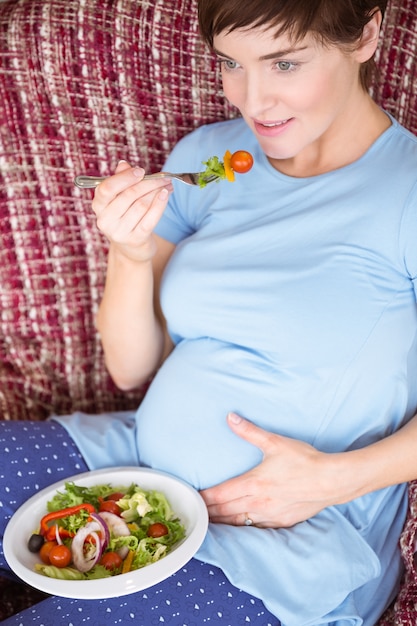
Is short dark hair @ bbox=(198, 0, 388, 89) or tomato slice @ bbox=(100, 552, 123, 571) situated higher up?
short dark hair @ bbox=(198, 0, 388, 89)

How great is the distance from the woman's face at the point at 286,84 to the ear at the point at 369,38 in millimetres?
15

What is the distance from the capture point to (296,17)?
1163mm

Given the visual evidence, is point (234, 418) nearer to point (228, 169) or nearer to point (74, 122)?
point (228, 169)

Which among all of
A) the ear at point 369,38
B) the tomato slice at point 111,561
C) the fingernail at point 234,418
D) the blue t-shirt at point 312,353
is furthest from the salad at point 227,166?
the tomato slice at point 111,561

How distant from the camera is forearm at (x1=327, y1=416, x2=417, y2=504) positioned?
4.20 ft

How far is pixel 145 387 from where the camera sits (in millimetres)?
1773

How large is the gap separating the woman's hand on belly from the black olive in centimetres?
30

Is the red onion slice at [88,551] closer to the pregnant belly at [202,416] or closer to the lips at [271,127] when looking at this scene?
the pregnant belly at [202,416]

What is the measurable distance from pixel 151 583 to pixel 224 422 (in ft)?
1.06

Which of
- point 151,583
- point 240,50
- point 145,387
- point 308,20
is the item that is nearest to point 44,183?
point 145,387

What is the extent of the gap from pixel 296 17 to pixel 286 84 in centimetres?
11

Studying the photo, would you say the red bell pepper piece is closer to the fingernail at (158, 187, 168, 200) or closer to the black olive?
the black olive

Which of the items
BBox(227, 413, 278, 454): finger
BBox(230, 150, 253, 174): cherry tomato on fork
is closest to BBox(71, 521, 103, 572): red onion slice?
BBox(227, 413, 278, 454): finger

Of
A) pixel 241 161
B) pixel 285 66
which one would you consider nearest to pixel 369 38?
pixel 285 66
